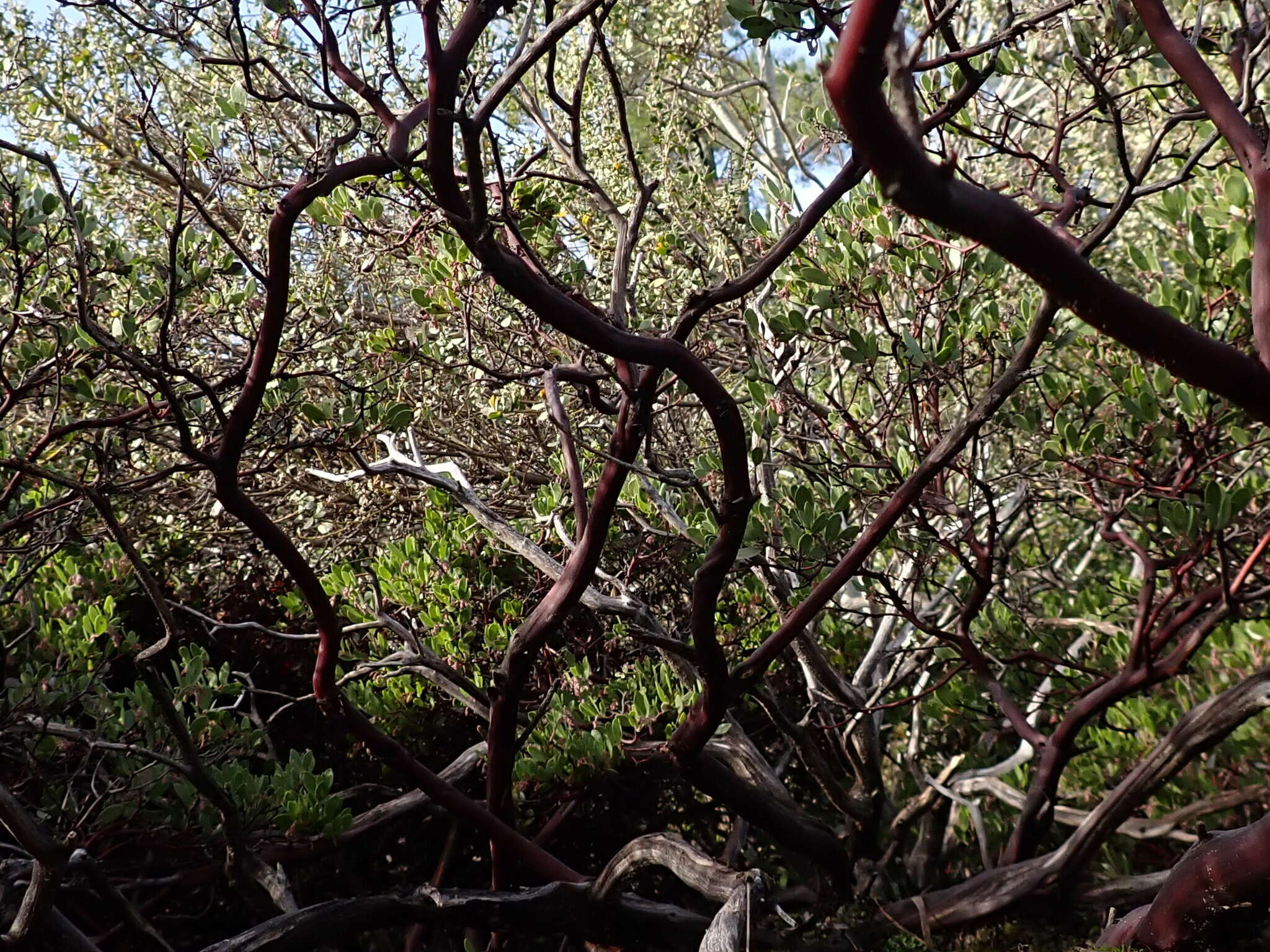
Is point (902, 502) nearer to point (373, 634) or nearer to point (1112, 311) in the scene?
point (1112, 311)

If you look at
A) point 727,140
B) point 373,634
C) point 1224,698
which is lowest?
point 373,634

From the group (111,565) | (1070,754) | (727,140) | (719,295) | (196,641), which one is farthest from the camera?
(727,140)

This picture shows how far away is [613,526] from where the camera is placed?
13.4ft

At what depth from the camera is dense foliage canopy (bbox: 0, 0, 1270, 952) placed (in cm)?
265

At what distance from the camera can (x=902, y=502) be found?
2764 millimetres

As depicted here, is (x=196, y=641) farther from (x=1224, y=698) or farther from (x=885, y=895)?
(x=1224, y=698)

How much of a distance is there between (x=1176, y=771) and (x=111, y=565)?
4.38 m

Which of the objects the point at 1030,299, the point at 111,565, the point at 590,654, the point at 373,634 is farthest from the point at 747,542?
the point at 111,565

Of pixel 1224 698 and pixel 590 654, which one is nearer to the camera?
pixel 1224 698

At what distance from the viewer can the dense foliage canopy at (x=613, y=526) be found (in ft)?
8.70

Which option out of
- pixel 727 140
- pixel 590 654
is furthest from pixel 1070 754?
pixel 727 140

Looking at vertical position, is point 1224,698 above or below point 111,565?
above

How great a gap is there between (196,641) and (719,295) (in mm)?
3920

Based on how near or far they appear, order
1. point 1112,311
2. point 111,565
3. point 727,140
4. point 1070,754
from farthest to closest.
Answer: point 727,140, point 111,565, point 1070,754, point 1112,311
